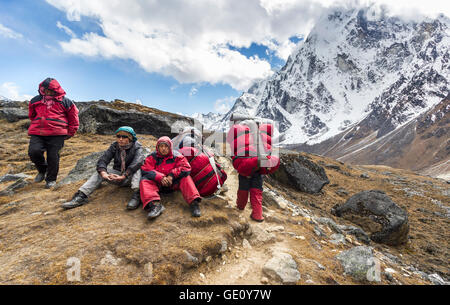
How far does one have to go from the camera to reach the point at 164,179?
488cm

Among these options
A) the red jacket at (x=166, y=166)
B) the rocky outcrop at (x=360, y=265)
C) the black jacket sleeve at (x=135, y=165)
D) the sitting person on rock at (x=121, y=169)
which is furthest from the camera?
the black jacket sleeve at (x=135, y=165)

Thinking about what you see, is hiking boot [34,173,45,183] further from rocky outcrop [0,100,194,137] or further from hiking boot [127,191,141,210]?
rocky outcrop [0,100,194,137]

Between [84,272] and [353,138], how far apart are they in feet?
759

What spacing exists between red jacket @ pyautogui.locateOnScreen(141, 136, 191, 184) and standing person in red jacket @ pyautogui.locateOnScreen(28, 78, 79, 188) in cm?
308

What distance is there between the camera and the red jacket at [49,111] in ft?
19.4

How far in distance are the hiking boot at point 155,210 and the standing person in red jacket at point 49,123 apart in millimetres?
3840

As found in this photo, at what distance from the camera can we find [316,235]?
18.5ft

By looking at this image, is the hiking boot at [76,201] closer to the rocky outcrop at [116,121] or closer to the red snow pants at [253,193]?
the red snow pants at [253,193]

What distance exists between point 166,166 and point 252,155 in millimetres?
2192

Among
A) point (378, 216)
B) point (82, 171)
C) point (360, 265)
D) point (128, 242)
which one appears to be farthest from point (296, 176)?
point (128, 242)

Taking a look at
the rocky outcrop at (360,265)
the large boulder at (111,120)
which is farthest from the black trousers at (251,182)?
the large boulder at (111,120)

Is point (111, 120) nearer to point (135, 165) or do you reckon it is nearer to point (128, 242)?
point (135, 165)
